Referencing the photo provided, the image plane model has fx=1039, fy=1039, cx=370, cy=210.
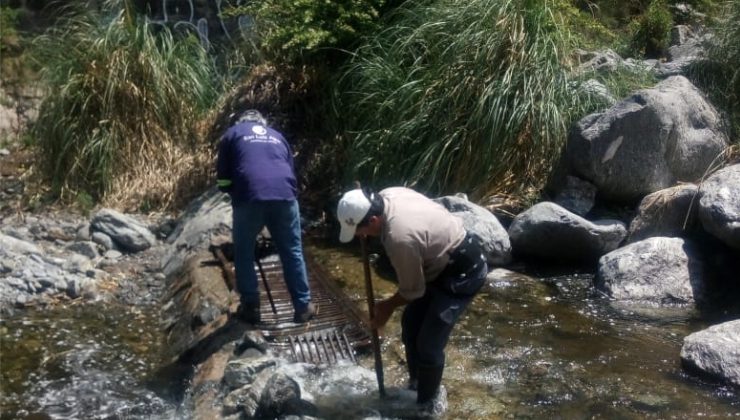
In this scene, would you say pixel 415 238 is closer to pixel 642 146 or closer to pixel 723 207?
pixel 723 207

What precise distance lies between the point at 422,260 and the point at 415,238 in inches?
5.6

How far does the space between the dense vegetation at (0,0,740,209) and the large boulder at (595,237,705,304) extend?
137 centimetres

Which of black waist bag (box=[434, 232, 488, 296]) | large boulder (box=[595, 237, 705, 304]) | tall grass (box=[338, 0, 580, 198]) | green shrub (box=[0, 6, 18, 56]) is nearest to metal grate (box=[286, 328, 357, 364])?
black waist bag (box=[434, 232, 488, 296])

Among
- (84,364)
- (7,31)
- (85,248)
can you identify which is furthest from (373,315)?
(7,31)

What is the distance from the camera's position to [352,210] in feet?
16.4

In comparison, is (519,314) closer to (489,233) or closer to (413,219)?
(489,233)

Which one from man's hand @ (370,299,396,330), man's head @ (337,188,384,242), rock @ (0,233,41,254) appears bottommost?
man's hand @ (370,299,396,330)

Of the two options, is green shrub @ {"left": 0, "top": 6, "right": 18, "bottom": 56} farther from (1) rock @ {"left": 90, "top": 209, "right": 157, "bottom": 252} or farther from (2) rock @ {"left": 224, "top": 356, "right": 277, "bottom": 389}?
(2) rock @ {"left": 224, "top": 356, "right": 277, "bottom": 389}

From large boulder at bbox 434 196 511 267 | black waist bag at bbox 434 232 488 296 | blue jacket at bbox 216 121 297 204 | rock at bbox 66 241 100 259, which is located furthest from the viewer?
rock at bbox 66 241 100 259

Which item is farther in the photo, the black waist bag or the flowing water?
the flowing water

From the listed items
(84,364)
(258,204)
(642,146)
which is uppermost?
(258,204)

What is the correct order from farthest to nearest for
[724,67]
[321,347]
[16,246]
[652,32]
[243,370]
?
[652,32]
[724,67]
[16,246]
[321,347]
[243,370]

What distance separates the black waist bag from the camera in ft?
17.3

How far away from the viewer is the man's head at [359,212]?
197 inches
